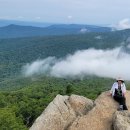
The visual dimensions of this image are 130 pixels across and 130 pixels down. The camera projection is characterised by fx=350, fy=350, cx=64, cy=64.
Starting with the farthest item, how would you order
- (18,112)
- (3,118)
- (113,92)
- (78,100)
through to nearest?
1. (18,112)
2. (3,118)
3. (78,100)
4. (113,92)

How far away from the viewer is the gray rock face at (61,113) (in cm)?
2996

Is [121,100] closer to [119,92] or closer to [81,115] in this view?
[119,92]

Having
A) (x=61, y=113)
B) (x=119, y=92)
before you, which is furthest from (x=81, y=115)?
(x=119, y=92)

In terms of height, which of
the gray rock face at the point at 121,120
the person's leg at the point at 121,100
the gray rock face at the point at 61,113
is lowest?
the gray rock face at the point at 61,113

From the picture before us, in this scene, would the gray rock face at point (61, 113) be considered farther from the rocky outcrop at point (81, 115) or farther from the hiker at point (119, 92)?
the hiker at point (119, 92)

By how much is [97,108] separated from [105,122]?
1.84m

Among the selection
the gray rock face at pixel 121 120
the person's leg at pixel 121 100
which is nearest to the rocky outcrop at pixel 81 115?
the gray rock face at pixel 121 120

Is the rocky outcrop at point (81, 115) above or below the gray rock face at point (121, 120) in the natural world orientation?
below

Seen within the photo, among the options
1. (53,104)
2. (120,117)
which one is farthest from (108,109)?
(53,104)

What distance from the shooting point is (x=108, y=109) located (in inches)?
1192

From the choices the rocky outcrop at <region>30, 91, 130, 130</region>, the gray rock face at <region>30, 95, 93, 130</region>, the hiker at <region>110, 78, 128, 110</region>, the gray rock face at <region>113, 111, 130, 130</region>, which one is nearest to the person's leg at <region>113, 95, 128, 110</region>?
the hiker at <region>110, 78, 128, 110</region>

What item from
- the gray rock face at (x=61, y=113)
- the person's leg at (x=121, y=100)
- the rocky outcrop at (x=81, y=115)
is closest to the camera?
the rocky outcrop at (x=81, y=115)

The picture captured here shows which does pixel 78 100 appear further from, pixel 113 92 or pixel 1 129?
pixel 1 129

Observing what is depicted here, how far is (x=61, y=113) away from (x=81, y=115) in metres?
1.81
